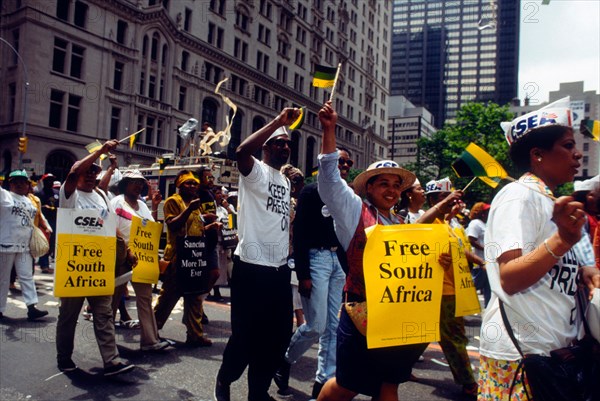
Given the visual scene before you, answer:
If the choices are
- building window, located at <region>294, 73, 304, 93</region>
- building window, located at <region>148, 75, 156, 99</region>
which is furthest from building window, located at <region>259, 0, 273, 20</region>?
building window, located at <region>148, 75, 156, 99</region>

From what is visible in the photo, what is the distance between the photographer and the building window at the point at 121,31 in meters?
29.5

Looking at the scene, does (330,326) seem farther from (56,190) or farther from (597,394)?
(56,190)

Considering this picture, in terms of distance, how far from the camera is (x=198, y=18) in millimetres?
35406

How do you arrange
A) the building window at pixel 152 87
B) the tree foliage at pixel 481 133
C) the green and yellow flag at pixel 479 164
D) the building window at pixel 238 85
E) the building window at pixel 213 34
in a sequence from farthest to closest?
the building window at pixel 238 85 < the building window at pixel 213 34 < the tree foliage at pixel 481 133 < the building window at pixel 152 87 < the green and yellow flag at pixel 479 164

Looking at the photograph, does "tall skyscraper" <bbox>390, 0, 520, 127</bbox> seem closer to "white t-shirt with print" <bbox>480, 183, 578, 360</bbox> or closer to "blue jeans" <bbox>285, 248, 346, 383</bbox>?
"blue jeans" <bbox>285, 248, 346, 383</bbox>

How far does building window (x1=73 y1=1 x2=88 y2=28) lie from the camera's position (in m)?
27.2

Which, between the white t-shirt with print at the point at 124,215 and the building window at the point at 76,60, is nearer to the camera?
the white t-shirt with print at the point at 124,215

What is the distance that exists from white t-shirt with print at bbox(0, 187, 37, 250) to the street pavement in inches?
37.4

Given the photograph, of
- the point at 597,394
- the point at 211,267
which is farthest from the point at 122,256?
the point at 597,394

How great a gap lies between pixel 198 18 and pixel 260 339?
1409 inches

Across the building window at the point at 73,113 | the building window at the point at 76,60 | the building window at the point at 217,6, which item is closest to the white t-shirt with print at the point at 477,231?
the building window at the point at 73,113

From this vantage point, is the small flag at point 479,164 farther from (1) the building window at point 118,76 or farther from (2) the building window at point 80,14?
(1) the building window at point 118,76

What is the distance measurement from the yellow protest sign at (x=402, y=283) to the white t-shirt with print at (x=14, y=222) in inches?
217

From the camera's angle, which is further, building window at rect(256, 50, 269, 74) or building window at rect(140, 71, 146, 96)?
building window at rect(256, 50, 269, 74)
